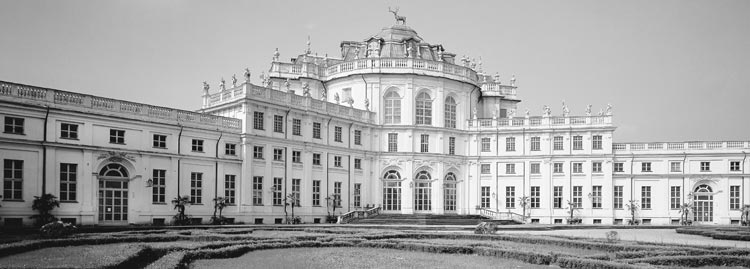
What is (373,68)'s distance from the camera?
64625 millimetres

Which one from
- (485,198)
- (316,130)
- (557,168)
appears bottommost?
(485,198)

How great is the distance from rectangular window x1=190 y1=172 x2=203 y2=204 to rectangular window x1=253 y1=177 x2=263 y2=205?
16.2ft

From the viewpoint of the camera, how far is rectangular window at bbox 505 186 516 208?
6800cm

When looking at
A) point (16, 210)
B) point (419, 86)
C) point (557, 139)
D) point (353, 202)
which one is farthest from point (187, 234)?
point (557, 139)

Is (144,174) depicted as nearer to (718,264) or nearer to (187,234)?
(187,234)

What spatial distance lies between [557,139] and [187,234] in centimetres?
4593

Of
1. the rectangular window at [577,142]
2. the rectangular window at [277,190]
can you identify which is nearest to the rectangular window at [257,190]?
the rectangular window at [277,190]

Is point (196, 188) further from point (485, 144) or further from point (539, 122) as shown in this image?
point (539, 122)

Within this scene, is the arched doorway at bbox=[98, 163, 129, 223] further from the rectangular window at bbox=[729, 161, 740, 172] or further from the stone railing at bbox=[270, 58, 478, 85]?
the rectangular window at bbox=[729, 161, 740, 172]

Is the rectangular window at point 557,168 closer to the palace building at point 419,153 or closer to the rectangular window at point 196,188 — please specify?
the palace building at point 419,153

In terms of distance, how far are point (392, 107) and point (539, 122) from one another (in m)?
15.3

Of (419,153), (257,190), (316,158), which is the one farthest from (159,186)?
(419,153)

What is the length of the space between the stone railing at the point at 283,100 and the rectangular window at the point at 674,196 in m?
30.6

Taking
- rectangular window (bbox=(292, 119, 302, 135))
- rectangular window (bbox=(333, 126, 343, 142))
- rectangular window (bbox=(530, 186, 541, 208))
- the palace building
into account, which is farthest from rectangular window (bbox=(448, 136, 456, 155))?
rectangular window (bbox=(292, 119, 302, 135))
